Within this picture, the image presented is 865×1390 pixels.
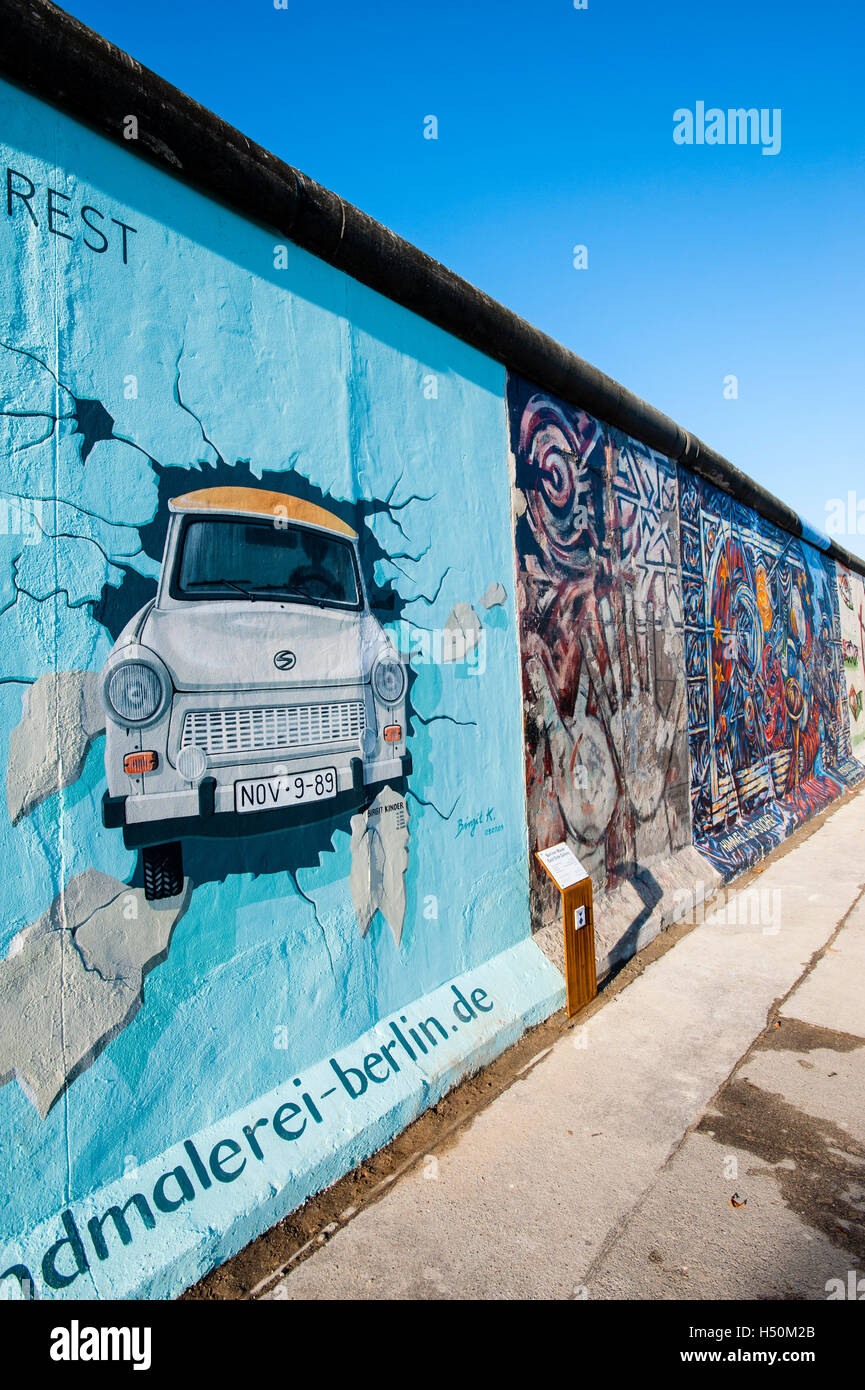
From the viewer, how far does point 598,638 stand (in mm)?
5707

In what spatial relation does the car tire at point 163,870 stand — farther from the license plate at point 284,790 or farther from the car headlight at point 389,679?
the car headlight at point 389,679

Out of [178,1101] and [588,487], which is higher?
[588,487]

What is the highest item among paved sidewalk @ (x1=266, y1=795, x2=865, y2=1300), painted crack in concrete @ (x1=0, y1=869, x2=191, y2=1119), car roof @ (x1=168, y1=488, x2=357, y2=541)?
car roof @ (x1=168, y1=488, x2=357, y2=541)

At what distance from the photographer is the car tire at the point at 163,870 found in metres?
2.65

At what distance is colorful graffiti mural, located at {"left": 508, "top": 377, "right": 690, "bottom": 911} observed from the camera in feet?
16.4

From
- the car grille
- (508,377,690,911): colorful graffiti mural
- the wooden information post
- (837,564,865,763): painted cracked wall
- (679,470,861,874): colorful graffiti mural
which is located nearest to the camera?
the car grille

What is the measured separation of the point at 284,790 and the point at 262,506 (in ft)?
3.77

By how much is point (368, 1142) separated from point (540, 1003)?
149cm

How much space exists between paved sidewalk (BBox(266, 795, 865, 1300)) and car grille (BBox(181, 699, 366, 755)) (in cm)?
176

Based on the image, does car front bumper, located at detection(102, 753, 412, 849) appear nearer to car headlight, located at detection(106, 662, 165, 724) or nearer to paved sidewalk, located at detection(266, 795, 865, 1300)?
car headlight, located at detection(106, 662, 165, 724)

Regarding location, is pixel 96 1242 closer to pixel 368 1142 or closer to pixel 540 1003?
pixel 368 1142

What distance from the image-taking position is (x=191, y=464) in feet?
9.45

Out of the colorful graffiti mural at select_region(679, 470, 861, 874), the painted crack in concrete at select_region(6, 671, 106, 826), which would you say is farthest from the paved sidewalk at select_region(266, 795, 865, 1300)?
the colorful graffiti mural at select_region(679, 470, 861, 874)
